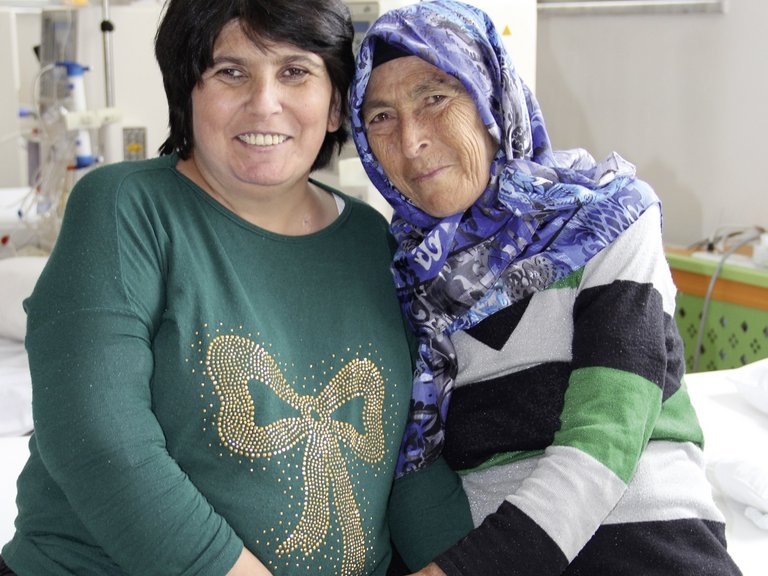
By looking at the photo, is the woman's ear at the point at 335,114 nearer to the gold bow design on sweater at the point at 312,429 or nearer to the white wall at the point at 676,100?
the gold bow design on sweater at the point at 312,429

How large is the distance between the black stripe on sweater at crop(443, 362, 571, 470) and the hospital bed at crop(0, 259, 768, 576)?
45 centimetres

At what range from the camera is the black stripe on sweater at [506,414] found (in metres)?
1.27

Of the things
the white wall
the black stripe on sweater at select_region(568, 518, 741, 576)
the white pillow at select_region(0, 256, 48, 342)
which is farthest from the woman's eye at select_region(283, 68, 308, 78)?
the white wall

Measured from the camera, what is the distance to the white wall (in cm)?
310

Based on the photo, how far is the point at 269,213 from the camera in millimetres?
1297

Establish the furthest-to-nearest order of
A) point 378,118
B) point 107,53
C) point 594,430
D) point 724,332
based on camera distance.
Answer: point 724,332
point 107,53
point 378,118
point 594,430

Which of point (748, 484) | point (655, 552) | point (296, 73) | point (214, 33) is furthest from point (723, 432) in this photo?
point (214, 33)

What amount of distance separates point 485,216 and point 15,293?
1.56 metres

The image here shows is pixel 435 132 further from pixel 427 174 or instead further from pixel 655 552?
pixel 655 552

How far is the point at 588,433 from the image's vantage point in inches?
45.0

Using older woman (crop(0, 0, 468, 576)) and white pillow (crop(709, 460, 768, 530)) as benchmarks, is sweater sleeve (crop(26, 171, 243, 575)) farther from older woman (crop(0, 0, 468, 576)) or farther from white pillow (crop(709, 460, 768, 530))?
white pillow (crop(709, 460, 768, 530))

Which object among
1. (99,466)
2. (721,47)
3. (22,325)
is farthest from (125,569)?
(721,47)

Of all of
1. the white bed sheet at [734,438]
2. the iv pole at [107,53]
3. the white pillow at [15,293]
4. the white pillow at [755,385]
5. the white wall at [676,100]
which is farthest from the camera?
the white wall at [676,100]

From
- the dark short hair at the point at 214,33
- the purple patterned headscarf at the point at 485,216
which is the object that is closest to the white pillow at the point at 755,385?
the purple patterned headscarf at the point at 485,216
